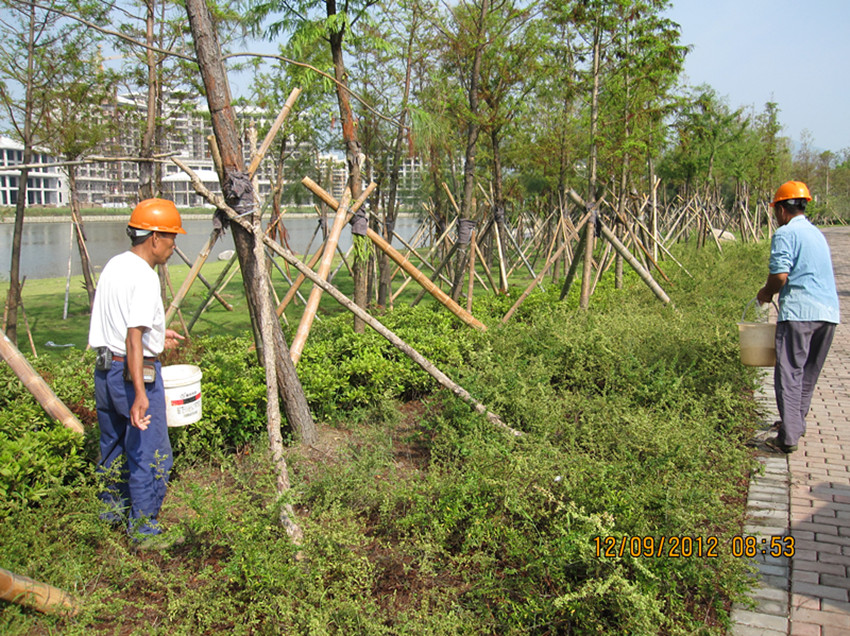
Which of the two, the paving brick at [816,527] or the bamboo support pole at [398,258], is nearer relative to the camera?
the paving brick at [816,527]

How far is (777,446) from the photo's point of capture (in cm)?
468

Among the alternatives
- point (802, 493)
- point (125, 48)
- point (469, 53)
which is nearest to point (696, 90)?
point (469, 53)

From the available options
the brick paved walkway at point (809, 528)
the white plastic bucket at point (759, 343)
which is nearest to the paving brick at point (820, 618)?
the brick paved walkway at point (809, 528)

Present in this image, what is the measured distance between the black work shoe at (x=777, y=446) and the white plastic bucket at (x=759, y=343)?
576 mm

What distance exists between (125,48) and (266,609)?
8.82 meters

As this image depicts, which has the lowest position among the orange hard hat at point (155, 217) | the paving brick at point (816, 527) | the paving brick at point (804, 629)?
the paving brick at point (804, 629)

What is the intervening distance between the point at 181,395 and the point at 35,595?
4.31 ft

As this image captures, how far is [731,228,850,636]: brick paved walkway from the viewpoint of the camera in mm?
2867

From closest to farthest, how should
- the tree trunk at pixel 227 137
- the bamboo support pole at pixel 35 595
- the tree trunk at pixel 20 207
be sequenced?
the bamboo support pole at pixel 35 595
the tree trunk at pixel 227 137
the tree trunk at pixel 20 207

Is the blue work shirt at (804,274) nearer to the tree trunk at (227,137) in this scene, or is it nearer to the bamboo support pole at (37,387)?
the tree trunk at (227,137)

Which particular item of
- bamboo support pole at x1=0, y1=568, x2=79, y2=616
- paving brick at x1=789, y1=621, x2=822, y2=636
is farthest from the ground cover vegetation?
paving brick at x1=789, y1=621, x2=822, y2=636

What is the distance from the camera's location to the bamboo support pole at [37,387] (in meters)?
3.67

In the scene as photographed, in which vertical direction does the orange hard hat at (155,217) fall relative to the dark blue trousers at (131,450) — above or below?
above

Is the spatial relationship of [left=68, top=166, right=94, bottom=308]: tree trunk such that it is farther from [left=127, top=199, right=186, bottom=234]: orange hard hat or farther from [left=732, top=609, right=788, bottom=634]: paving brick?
[left=732, top=609, right=788, bottom=634]: paving brick
